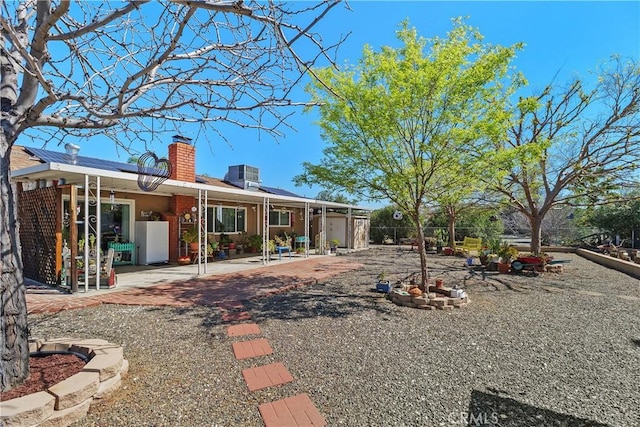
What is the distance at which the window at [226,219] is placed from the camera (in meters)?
12.8

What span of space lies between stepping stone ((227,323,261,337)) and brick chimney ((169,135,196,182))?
24.1 ft

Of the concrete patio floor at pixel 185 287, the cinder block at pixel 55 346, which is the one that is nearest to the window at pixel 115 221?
the concrete patio floor at pixel 185 287

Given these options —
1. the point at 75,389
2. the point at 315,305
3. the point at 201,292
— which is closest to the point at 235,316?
the point at 315,305

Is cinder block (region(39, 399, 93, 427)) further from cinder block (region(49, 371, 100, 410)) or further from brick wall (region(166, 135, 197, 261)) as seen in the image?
brick wall (region(166, 135, 197, 261))

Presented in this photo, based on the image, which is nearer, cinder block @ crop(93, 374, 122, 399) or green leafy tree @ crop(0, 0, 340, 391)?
green leafy tree @ crop(0, 0, 340, 391)

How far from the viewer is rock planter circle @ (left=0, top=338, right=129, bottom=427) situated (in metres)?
2.19

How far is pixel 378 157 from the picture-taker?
21.8 ft

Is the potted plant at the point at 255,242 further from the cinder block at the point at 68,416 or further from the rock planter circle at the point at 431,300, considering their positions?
the cinder block at the point at 68,416

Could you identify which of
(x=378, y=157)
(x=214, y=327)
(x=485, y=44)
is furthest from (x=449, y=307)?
(x=485, y=44)

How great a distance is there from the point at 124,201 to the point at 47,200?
9.25 ft

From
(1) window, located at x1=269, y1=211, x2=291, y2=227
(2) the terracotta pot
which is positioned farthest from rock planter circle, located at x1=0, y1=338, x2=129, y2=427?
(1) window, located at x1=269, y1=211, x2=291, y2=227

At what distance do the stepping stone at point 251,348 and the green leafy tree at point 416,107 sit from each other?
3930 mm

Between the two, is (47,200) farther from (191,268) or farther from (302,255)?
(302,255)

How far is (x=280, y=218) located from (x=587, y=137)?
13728 millimetres
